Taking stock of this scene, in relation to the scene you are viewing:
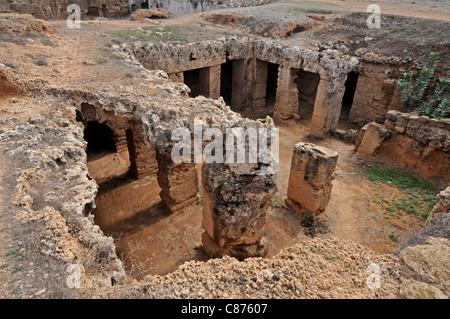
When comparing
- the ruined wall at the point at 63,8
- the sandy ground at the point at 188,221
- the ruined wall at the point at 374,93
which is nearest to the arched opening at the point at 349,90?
the ruined wall at the point at 374,93

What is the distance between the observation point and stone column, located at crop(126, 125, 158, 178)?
8562 mm

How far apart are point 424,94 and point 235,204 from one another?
9397 millimetres

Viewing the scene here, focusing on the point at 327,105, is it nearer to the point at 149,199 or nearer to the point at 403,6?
the point at 149,199

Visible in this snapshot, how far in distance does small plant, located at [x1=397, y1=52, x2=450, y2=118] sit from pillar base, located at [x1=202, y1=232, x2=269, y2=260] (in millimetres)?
7341

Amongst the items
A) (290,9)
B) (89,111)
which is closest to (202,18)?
(290,9)

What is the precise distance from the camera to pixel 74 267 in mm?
2965

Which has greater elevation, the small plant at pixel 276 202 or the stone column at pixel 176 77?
the stone column at pixel 176 77

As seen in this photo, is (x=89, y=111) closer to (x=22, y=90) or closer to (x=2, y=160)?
(x=22, y=90)

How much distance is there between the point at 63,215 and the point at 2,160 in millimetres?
1747

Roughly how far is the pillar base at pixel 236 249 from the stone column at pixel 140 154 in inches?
144

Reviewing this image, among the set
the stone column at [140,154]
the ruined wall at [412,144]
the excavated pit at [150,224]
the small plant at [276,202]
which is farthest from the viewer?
the ruined wall at [412,144]

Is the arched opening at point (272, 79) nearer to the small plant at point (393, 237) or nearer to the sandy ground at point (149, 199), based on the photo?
the sandy ground at point (149, 199)

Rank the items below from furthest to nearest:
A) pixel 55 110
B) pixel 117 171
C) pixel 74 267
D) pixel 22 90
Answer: pixel 117 171, pixel 22 90, pixel 55 110, pixel 74 267

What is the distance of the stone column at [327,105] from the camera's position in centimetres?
1104
